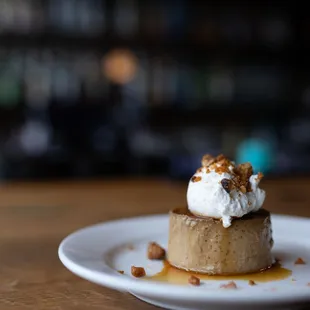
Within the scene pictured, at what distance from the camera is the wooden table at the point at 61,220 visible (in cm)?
86

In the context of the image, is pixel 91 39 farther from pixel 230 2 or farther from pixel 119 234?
pixel 119 234

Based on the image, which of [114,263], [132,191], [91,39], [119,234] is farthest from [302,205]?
[91,39]

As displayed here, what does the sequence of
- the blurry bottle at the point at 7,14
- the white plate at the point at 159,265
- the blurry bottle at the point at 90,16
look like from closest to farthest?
1. the white plate at the point at 159,265
2. the blurry bottle at the point at 7,14
3. the blurry bottle at the point at 90,16

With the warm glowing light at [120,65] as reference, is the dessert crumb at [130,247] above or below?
below

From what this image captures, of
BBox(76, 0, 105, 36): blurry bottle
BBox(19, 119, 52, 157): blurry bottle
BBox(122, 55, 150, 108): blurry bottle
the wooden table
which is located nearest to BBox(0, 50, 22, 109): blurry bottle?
BBox(19, 119, 52, 157): blurry bottle

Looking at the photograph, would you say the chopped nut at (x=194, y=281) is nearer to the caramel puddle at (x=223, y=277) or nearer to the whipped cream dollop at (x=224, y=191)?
the caramel puddle at (x=223, y=277)

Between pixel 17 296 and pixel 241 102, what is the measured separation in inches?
133

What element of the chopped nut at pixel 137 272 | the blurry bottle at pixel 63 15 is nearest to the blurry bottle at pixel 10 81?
the blurry bottle at pixel 63 15

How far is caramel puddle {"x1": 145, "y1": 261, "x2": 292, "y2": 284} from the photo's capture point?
92 cm

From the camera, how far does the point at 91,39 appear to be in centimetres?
373

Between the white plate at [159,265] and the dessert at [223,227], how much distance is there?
54 mm

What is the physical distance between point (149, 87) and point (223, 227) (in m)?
3.05

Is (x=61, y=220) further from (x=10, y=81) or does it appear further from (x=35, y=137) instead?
(x=10, y=81)

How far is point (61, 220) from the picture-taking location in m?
1.54
